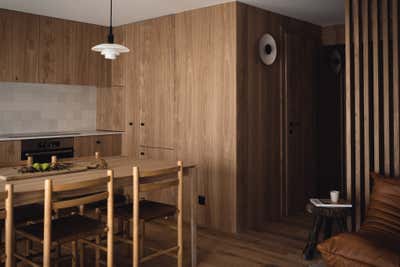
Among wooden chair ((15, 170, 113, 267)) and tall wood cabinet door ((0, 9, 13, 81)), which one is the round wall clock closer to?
wooden chair ((15, 170, 113, 267))

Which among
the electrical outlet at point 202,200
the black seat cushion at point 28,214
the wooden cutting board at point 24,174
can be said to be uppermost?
the wooden cutting board at point 24,174

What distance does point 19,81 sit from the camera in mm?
4941

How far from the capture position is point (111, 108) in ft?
19.1

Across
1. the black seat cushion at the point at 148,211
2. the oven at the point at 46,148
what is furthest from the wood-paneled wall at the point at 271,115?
the oven at the point at 46,148

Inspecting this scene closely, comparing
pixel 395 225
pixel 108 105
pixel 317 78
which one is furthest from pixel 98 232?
pixel 317 78

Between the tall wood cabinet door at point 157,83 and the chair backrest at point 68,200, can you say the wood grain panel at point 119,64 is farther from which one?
the chair backrest at point 68,200

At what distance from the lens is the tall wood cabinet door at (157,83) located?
16.3 ft

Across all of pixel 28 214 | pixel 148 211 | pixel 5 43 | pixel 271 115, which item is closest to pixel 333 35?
pixel 271 115

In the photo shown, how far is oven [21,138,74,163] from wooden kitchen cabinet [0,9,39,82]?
76 centimetres

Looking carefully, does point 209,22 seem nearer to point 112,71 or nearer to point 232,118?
point 232,118

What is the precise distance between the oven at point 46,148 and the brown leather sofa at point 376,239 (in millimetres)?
3444

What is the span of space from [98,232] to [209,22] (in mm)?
2643

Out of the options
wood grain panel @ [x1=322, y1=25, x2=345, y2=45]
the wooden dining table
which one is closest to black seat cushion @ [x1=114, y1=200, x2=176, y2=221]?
the wooden dining table

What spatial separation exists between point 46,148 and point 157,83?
1.51 meters
